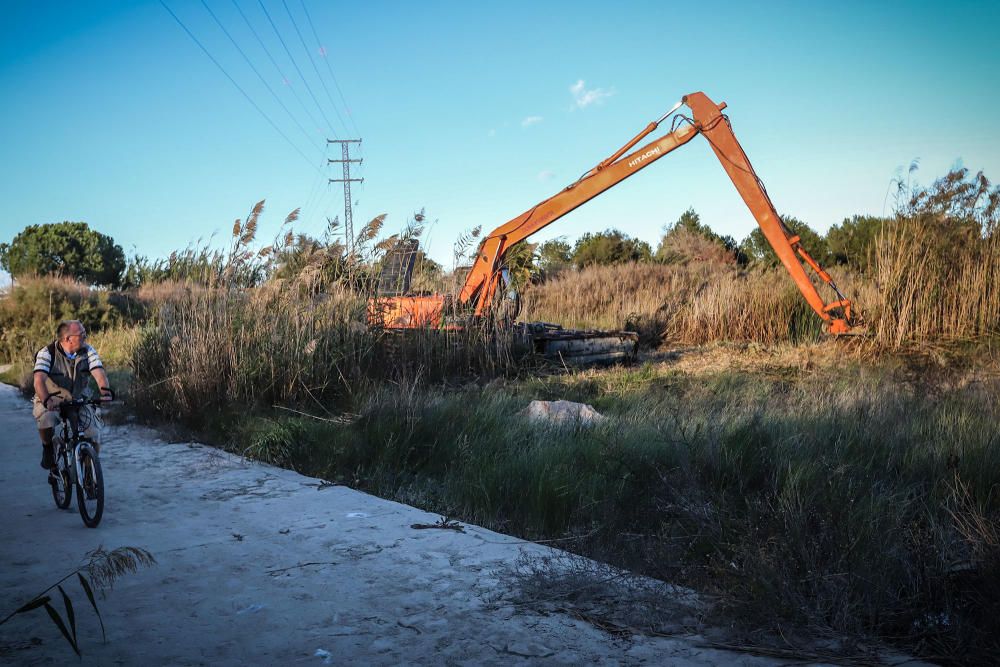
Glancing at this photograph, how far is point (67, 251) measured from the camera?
167 ft

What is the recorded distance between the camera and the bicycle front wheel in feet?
15.5

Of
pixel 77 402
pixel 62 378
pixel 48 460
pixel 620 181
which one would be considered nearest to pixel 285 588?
pixel 77 402

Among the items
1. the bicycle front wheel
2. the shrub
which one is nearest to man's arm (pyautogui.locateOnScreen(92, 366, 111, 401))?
the bicycle front wheel

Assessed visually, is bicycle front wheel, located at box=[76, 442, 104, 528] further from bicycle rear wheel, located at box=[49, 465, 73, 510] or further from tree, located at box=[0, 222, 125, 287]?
tree, located at box=[0, 222, 125, 287]

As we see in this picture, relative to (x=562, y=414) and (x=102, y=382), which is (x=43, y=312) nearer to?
(x=102, y=382)

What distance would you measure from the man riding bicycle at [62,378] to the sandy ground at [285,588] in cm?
57

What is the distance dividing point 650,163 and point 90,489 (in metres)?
10.1

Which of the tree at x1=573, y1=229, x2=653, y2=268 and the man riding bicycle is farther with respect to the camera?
the tree at x1=573, y1=229, x2=653, y2=268

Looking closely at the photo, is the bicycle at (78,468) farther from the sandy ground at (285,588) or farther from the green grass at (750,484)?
the green grass at (750,484)

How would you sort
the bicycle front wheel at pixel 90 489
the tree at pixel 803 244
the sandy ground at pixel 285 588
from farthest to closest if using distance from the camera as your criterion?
the tree at pixel 803 244 → the bicycle front wheel at pixel 90 489 → the sandy ground at pixel 285 588

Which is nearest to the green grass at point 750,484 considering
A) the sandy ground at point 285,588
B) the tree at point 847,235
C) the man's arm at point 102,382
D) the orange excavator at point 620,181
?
the sandy ground at point 285,588

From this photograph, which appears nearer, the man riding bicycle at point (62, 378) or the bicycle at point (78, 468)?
the bicycle at point (78, 468)

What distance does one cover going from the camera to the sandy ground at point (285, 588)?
2.92 meters

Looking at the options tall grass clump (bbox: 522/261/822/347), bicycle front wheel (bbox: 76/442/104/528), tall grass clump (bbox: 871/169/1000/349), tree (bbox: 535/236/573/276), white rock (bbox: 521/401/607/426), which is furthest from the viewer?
tree (bbox: 535/236/573/276)
